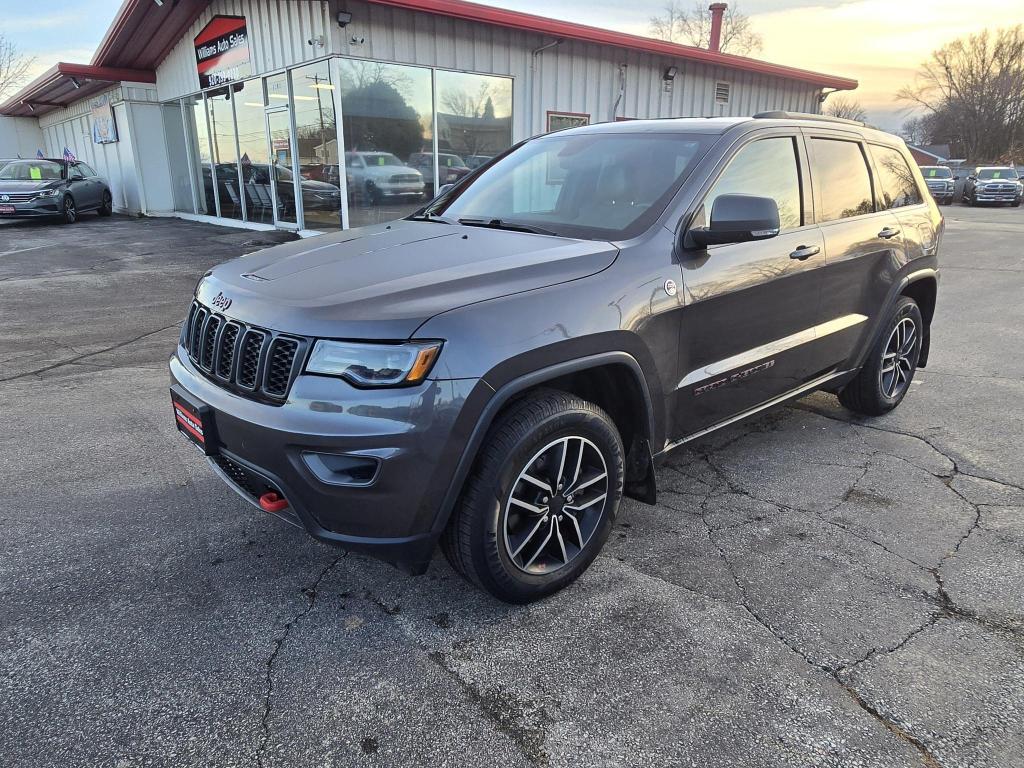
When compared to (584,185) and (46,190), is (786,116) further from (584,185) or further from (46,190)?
(46,190)

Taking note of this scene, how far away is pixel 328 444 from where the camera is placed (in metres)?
2.18

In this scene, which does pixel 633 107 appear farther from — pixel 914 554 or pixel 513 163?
pixel 914 554

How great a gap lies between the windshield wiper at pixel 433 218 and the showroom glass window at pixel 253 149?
11.8 meters

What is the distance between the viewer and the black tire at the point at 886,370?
4402 millimetres

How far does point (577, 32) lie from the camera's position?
1348 centimetres

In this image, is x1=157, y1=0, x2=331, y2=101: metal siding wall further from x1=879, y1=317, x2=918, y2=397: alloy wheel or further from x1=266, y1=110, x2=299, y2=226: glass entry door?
x1=879, y1=317, x2=918, y2=397: alloy wheel

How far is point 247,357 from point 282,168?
12591 millimetres

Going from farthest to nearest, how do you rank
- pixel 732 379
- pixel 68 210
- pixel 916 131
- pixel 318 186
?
1. pixel 916 131
2. pixel 68 210
3. pixel 318 186
4. pixel 732 379

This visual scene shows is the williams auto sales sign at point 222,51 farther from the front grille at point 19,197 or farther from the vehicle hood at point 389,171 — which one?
the front grille at point 19,197

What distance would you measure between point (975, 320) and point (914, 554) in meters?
5.99

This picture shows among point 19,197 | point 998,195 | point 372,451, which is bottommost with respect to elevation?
point 998,195

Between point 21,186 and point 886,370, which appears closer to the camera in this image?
point 886,370

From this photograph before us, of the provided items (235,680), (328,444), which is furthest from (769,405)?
(235,680)

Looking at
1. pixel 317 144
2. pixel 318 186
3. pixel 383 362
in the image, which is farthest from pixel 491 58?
pixel 383 362
